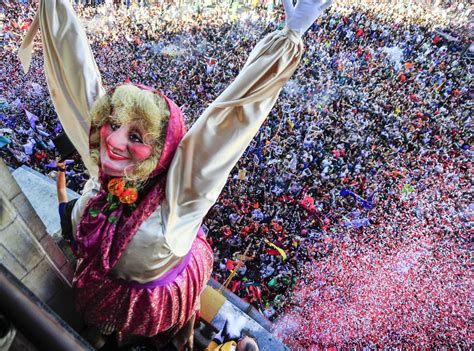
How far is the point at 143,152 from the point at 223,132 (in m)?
0.46

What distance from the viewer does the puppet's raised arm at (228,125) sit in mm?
1539

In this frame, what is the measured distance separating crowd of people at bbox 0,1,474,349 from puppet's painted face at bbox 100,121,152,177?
3.57 metres

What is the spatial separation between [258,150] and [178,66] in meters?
4.61

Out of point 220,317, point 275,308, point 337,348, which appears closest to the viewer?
point 220,317

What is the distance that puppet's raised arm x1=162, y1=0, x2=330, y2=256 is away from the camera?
1.54 metres

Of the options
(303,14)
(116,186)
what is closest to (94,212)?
(116,186)

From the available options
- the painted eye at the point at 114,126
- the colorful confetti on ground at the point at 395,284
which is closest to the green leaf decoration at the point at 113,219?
the painted eye at the point at 114,126

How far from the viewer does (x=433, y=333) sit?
4898 mm

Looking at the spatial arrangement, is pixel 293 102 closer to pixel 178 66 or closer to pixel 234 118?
pixel 178 66

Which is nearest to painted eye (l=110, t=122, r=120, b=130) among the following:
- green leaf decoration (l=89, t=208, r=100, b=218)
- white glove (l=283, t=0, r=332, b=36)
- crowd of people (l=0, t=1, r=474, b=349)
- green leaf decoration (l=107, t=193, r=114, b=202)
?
green leaf decoration (l=107, t=193, r=114, b=202)

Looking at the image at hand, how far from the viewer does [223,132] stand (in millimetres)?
1612

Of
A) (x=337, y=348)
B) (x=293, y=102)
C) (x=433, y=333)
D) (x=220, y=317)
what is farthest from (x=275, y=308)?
(x=293, y=102)

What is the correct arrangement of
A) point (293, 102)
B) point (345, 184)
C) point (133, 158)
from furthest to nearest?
point (293, 102)
point (345, 184)
point (133, 158)

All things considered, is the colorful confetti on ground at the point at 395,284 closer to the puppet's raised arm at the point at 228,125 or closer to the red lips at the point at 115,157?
the puppet's raised arm at the point at 228,125
